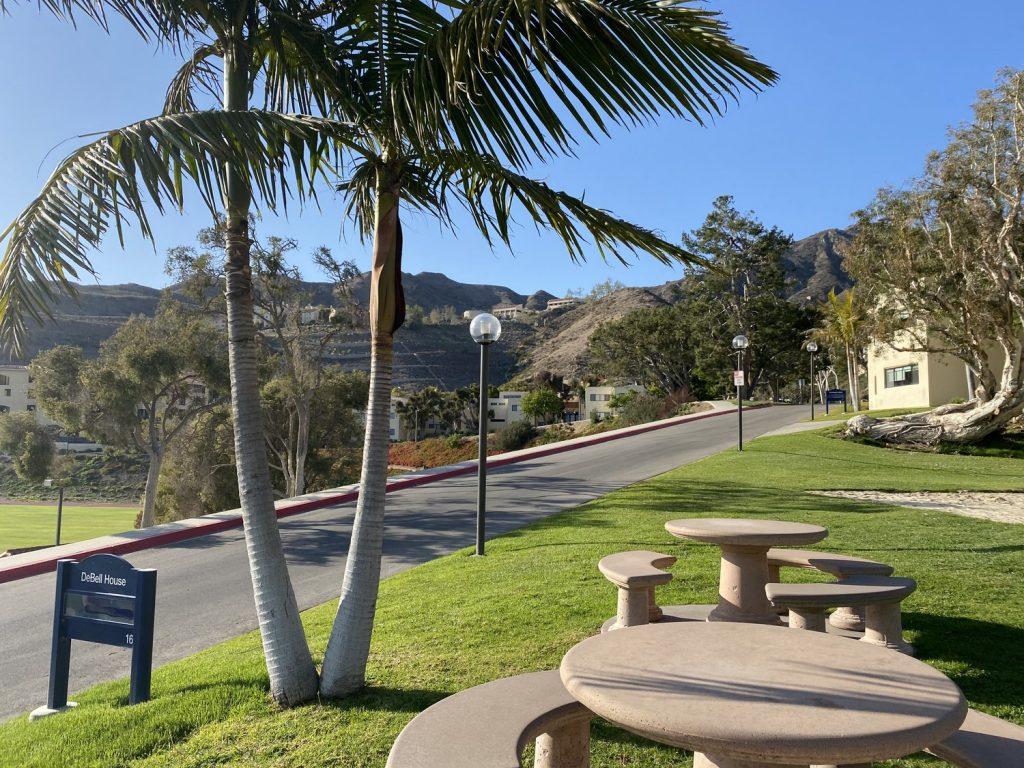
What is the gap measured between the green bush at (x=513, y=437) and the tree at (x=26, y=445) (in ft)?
95.6

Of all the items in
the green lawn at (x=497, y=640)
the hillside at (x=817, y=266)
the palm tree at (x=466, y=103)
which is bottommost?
the green lawn at (x=497, y=640)

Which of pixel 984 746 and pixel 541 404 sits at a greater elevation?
pixel 541 404

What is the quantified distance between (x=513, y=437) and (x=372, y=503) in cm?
4977

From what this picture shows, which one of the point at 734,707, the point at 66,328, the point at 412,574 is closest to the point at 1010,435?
the point at 412,574

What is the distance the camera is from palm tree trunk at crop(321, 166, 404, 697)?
4.23 meters

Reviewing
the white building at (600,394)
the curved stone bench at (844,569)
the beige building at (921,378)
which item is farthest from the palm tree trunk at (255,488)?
the white building at (600,394)

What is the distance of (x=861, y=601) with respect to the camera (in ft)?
15.1

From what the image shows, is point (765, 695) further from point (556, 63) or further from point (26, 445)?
point (26, 445)

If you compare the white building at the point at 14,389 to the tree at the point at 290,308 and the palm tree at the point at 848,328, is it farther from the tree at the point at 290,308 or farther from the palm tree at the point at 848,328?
the palm tree at the point at 848,328

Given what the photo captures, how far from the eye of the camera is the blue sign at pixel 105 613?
4.66 m

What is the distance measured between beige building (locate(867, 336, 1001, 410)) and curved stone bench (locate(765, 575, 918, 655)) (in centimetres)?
3035

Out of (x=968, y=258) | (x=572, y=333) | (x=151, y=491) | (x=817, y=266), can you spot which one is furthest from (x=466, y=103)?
(x=817, y=266)

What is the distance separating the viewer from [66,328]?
10444 centimetres

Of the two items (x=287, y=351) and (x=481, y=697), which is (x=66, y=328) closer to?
(x=287, y=351)
